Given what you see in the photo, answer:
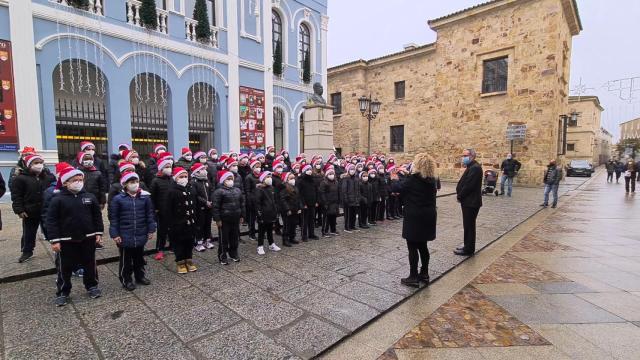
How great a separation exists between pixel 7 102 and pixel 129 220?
322 inches

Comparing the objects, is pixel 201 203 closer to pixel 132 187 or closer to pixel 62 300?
pixel 132 187

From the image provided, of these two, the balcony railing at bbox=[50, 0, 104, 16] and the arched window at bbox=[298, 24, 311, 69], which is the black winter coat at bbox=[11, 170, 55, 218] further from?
the arched window at bbox=[298, 24, 311, 69]

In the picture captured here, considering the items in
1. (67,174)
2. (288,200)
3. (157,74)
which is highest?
(157,74)

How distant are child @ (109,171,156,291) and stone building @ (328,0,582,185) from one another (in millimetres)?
20121

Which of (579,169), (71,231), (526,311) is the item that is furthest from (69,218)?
(579,169)

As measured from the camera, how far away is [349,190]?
25.8 ft

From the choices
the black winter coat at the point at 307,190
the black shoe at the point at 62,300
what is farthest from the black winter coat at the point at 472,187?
the black shoe at the point at 62,300

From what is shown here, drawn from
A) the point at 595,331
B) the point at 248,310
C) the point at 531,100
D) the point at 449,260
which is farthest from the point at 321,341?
the point at 531,100

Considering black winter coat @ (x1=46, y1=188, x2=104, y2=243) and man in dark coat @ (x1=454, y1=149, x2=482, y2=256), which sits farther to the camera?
man in dark coat @ (x1=454, y1=149, x2=482, y2=256)

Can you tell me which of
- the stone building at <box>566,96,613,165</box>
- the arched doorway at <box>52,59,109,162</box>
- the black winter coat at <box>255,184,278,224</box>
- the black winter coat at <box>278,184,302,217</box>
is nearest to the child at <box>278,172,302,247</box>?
the black winter coat at <box>278,184,302,217</box>

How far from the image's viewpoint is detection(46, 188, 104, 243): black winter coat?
3.74 meters

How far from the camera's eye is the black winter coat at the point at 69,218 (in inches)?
147

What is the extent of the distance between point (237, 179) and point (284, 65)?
11.5 meters

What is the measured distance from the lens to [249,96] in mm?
14523
